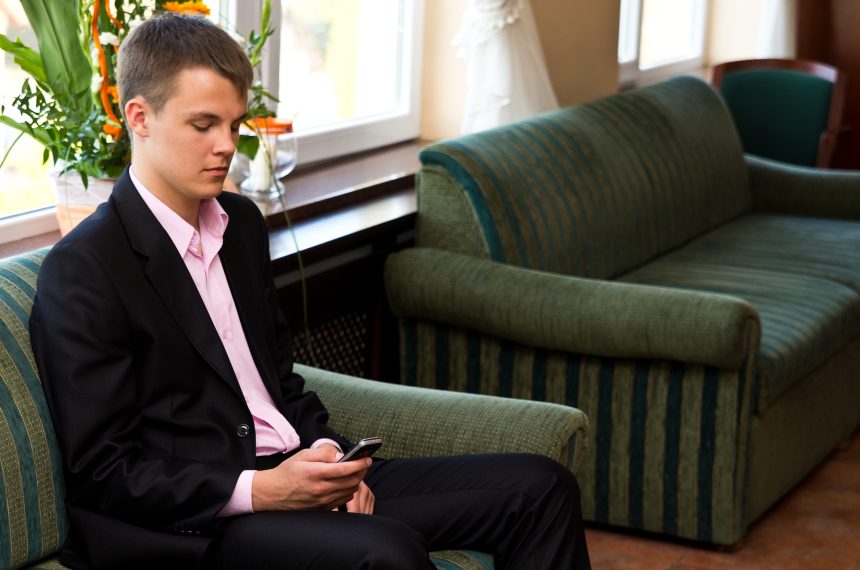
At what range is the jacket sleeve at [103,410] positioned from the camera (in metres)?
1.68

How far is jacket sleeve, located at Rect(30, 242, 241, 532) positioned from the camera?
5.53ft

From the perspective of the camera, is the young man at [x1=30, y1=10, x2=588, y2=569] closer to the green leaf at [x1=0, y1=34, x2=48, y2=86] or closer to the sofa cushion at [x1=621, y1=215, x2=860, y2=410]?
the green leaf at [x1=0, y1=34, x2=48, y2=86]

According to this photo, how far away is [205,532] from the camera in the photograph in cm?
172

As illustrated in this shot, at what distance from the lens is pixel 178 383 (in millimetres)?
1783

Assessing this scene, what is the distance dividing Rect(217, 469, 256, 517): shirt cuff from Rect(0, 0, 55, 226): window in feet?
3.52

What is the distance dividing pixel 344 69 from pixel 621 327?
4.29 ft

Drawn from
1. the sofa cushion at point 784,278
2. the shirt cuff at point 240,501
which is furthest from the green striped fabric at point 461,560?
the sofa cushion at point 784,278

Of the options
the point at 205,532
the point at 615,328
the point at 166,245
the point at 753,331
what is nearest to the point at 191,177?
the point at 166,245

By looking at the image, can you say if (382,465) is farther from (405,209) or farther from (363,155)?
(363,155)

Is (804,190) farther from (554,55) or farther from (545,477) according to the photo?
(545,477)

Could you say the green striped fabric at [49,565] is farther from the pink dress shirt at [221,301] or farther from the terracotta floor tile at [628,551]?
the terracotta floor tile at [628,551]

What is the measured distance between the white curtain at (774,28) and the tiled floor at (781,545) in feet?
10.2

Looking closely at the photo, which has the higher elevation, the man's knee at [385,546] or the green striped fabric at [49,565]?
the man's knee at [385,546]

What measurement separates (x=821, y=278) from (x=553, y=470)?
1.86m
